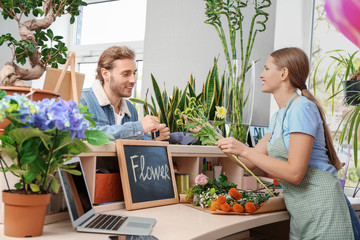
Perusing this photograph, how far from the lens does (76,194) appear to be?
1.36 meters

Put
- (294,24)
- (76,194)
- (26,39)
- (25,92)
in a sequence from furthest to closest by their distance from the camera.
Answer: (294,24), (26,39), (76,194), (25,92)

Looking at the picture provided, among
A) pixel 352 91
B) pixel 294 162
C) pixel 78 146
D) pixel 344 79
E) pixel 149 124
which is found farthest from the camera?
pixel 344 79

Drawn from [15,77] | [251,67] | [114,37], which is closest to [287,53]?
[251,67]

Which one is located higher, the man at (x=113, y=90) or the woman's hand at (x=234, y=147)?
the man at (x=113, y=90)

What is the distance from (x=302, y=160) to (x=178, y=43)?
280 centimetres

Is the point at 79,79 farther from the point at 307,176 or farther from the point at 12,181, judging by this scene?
the point at 307,176

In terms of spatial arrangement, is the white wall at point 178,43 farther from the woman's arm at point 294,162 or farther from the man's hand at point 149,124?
the woman's arm at point 294,162

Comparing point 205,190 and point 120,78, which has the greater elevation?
point 120,78

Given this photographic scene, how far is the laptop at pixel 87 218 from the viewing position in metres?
1.25

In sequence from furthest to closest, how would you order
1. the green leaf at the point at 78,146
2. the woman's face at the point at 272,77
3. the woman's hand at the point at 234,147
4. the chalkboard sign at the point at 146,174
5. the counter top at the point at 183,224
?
the woman's face at the point at 272,77 → the woman's hand at the point at 234,147 → the chalkboard sign at the point at 146,174 → the counter top at the point at 183,224 → the green leaf at the point at 78,146

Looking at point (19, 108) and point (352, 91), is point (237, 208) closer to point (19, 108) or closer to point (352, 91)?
point (19, 108)

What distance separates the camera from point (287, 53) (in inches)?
77.0

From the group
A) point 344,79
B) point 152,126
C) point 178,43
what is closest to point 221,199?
point 152,126

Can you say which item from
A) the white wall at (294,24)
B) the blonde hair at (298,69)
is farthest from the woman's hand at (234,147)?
the white wall at (294,24)
